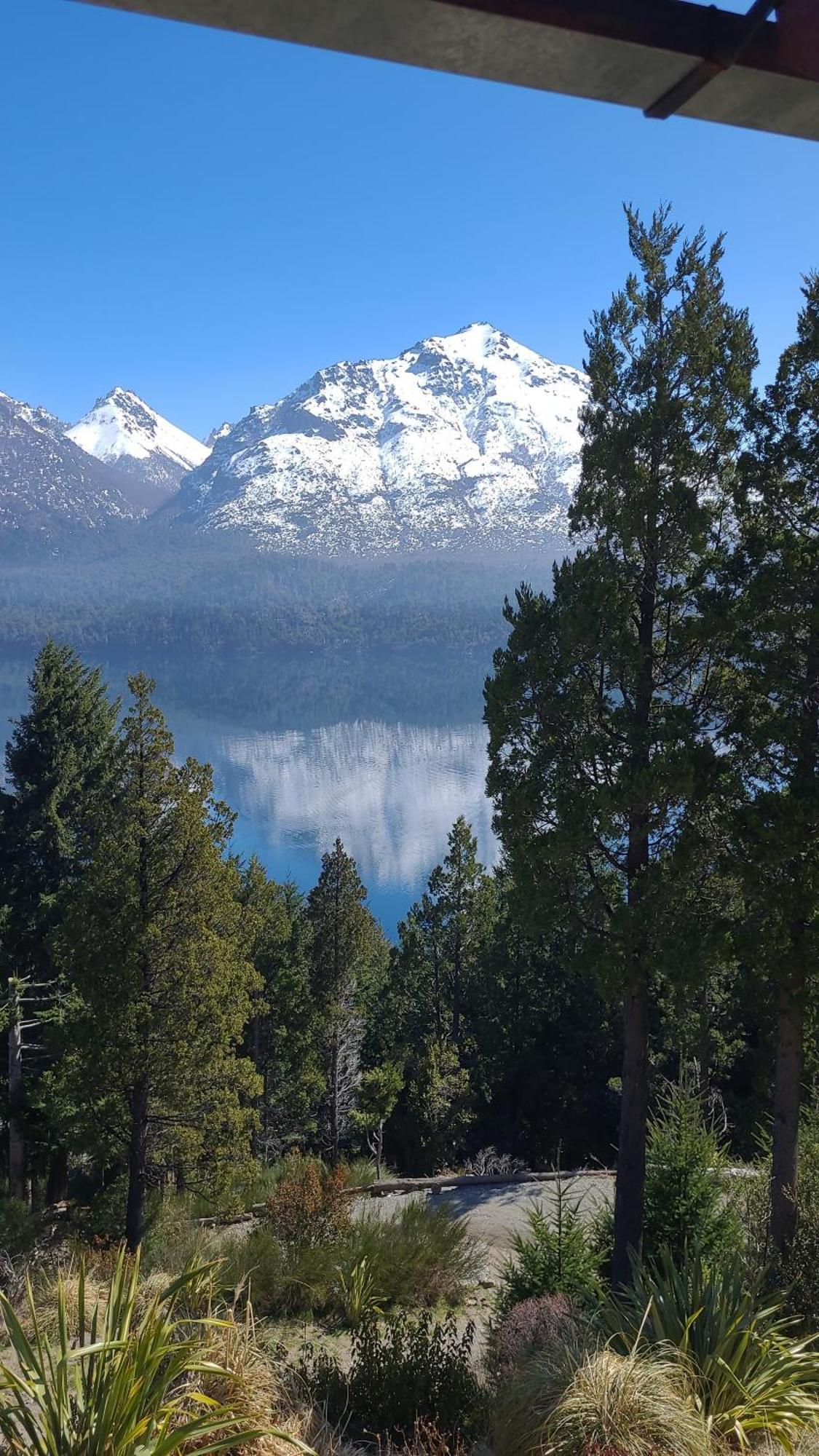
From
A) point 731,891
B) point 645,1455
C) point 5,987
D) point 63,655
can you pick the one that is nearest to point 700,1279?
point 645,1455

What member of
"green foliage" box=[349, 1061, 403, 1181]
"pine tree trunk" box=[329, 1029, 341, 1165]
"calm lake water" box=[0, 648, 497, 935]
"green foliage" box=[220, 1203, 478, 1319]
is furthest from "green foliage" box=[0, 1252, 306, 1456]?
"calm lake water" box=[0, 648, 497, 935]

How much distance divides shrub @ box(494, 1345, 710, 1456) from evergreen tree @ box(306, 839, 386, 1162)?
691 inches

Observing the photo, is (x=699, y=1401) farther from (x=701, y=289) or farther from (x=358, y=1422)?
(x=701, y=289)

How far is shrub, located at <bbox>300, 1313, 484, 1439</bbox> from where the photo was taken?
4.52 meters

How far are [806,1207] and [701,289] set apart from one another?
8.02 metres

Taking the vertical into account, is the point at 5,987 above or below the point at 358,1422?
above

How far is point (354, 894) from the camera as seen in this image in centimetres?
2166

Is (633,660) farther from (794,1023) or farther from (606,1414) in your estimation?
(606,1414)

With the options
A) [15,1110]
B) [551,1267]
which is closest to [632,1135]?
[551,1267]

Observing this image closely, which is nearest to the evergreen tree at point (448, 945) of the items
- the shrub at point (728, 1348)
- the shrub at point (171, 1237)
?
the shrub at point (171, 1237)

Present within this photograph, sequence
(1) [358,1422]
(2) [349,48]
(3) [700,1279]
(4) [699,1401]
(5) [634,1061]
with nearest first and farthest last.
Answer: (2) [349,48], (4) [699,1401], (3) [700,1279], (1) [358,1422], (5) [634,1061]

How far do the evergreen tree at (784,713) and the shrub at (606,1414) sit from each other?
4161 millimetres

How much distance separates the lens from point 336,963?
22.0 metres

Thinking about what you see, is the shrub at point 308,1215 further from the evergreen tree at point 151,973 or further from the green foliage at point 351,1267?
the evergreen tree at point 151,973
